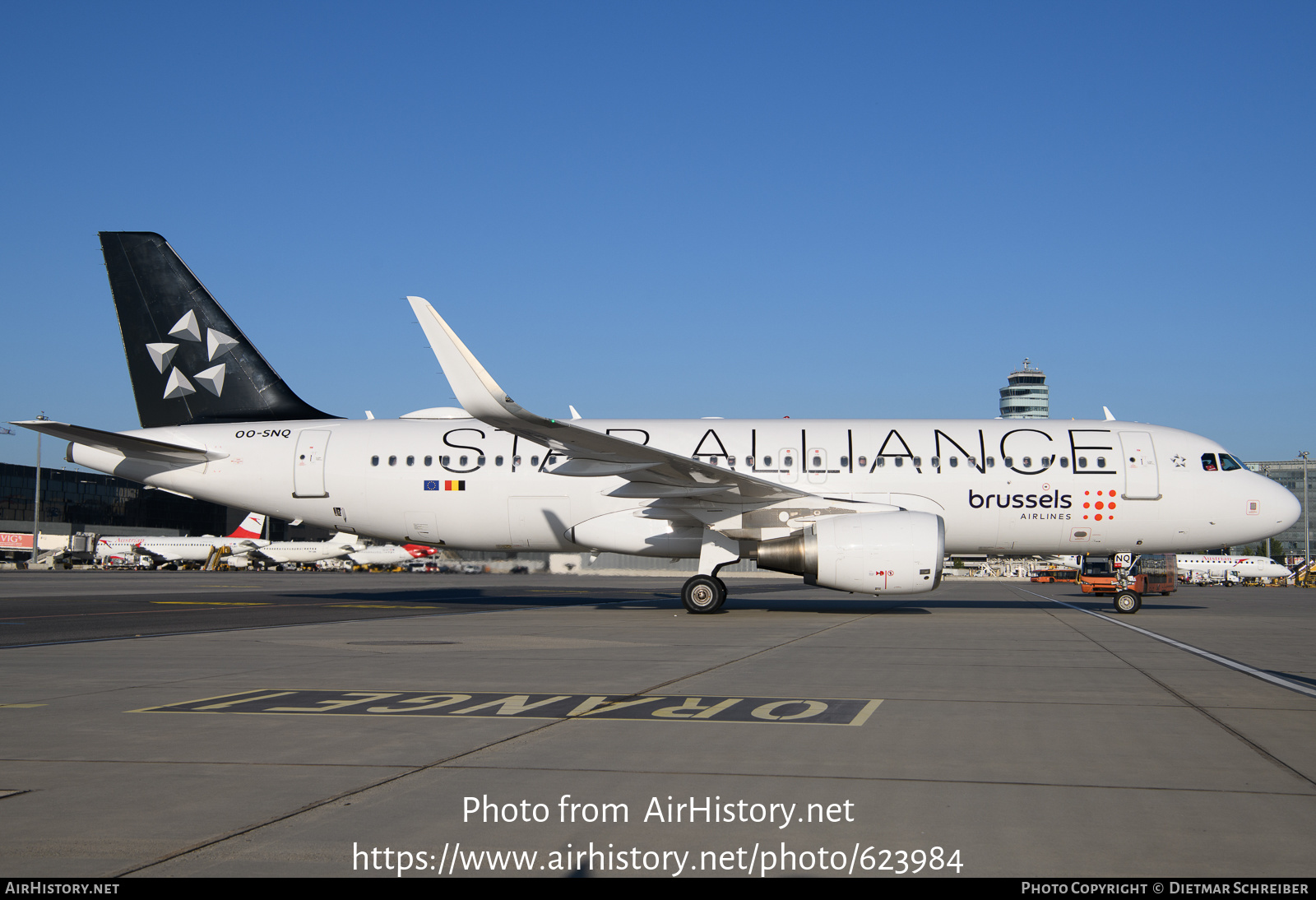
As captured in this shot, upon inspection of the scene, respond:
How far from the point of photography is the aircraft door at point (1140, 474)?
19.8 m

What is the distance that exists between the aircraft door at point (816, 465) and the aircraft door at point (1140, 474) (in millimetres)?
6088

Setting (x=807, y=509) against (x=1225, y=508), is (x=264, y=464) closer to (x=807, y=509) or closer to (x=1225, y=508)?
(x=807, y=509)

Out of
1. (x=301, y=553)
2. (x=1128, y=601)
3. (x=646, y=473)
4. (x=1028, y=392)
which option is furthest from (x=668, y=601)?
(x=1028, y=392)

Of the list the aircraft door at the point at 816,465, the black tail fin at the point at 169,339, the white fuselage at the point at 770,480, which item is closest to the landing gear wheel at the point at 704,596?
the white fuselage at the point at 770,480

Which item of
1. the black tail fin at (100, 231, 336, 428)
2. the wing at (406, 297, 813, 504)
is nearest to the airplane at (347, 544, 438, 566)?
the black tail fin at (100, 231, 336, 428)

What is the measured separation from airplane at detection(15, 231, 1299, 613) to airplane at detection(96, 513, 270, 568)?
55.0 metres

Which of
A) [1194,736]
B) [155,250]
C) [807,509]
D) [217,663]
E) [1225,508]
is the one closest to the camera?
[1194,736]

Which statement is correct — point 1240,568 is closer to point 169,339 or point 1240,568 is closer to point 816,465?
point 816,465

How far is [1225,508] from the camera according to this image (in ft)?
65.5

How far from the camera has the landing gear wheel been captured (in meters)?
18.7

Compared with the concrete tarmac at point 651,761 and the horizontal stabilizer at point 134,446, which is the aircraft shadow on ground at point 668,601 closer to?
the horizontal stabilizer at point 134,446

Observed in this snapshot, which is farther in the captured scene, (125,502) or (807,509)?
(125,502)
